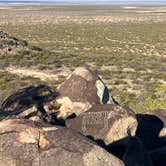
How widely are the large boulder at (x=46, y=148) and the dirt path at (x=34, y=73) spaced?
2062 cm

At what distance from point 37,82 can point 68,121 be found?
15082mm

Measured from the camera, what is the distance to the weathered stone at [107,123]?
1259 centimetres

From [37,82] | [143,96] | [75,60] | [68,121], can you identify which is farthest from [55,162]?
[75,60]

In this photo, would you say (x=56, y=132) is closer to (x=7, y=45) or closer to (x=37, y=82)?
(x=37, y=82)

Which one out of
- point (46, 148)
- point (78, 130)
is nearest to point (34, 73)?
point (78, 130)

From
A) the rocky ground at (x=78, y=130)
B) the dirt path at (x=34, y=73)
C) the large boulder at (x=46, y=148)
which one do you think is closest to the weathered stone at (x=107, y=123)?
the rocky ground at (x=78, y=130)

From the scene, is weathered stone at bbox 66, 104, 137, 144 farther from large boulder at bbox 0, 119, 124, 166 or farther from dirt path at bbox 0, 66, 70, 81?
dirt path at bbox 0, 66, 70, 81

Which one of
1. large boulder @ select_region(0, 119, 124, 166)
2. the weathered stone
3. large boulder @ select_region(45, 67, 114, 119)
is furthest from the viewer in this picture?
large boulder @ select_region(45, 67, 114, 119)

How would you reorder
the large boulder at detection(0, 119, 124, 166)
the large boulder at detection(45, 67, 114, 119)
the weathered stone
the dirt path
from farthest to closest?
the dirt path → the large boulder at detection(45, 67, 114, 119) → the weathered stone → the large boulder at detection(0, 119, 124, 166)

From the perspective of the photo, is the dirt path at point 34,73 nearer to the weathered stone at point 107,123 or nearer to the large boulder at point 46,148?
the weathered stone at point 107,123

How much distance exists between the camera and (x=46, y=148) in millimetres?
9188

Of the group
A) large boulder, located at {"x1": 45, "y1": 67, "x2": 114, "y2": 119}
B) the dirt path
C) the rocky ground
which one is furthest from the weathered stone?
the dirt path

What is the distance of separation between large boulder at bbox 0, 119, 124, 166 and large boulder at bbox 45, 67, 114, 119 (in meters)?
5.91

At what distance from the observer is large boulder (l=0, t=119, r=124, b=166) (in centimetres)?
905
